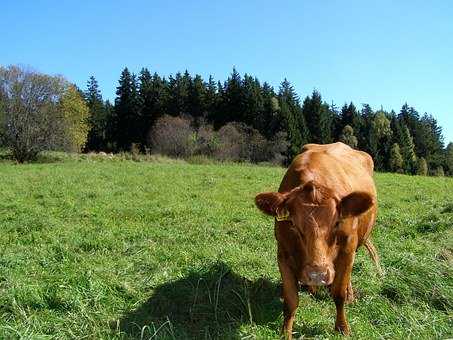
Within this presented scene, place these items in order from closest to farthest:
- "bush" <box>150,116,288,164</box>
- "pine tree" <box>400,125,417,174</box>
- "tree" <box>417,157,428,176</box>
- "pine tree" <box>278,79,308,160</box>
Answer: "bush" <box>150,116,288,164</box>, "pine tree" <box>278,79,308,160</box>, "pine tree" <box>400,125,417,174</box>, "tree" <box>417,157,428,176</box>

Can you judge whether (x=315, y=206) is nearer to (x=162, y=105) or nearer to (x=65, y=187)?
(x=65, y=187)

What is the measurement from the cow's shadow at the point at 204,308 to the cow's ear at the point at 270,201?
1149 millimetres

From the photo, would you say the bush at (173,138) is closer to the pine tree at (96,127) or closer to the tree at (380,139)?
the pine tree at (96,127)

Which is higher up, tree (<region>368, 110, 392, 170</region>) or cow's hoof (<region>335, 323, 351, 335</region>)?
tree (<region>368, 110, 392, 170</region>)

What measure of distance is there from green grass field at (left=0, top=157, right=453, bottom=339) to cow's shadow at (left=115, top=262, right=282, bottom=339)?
0.01 meters

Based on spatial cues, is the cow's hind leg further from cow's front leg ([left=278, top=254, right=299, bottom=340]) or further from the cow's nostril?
the cow's nostril

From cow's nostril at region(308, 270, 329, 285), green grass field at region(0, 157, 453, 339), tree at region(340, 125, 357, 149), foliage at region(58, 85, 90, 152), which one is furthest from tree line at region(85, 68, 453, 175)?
cow's nostril at region(308, 270, 329, 285)

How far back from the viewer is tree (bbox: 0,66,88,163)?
Result: 39438 mm

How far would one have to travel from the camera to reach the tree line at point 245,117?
6156 cm

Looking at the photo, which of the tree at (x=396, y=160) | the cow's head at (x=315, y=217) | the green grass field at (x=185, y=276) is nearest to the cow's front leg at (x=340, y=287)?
the green grass field at (x=185, y=276)

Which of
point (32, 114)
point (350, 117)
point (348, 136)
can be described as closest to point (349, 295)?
point (32, 114)

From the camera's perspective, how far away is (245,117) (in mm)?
62438

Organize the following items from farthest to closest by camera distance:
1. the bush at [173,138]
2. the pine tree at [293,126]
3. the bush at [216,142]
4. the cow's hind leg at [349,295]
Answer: the pine tree at [293,126], the bush at [216,142], the bush at [173,138], the cow's hind leg at [349,295]

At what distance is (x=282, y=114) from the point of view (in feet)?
197
